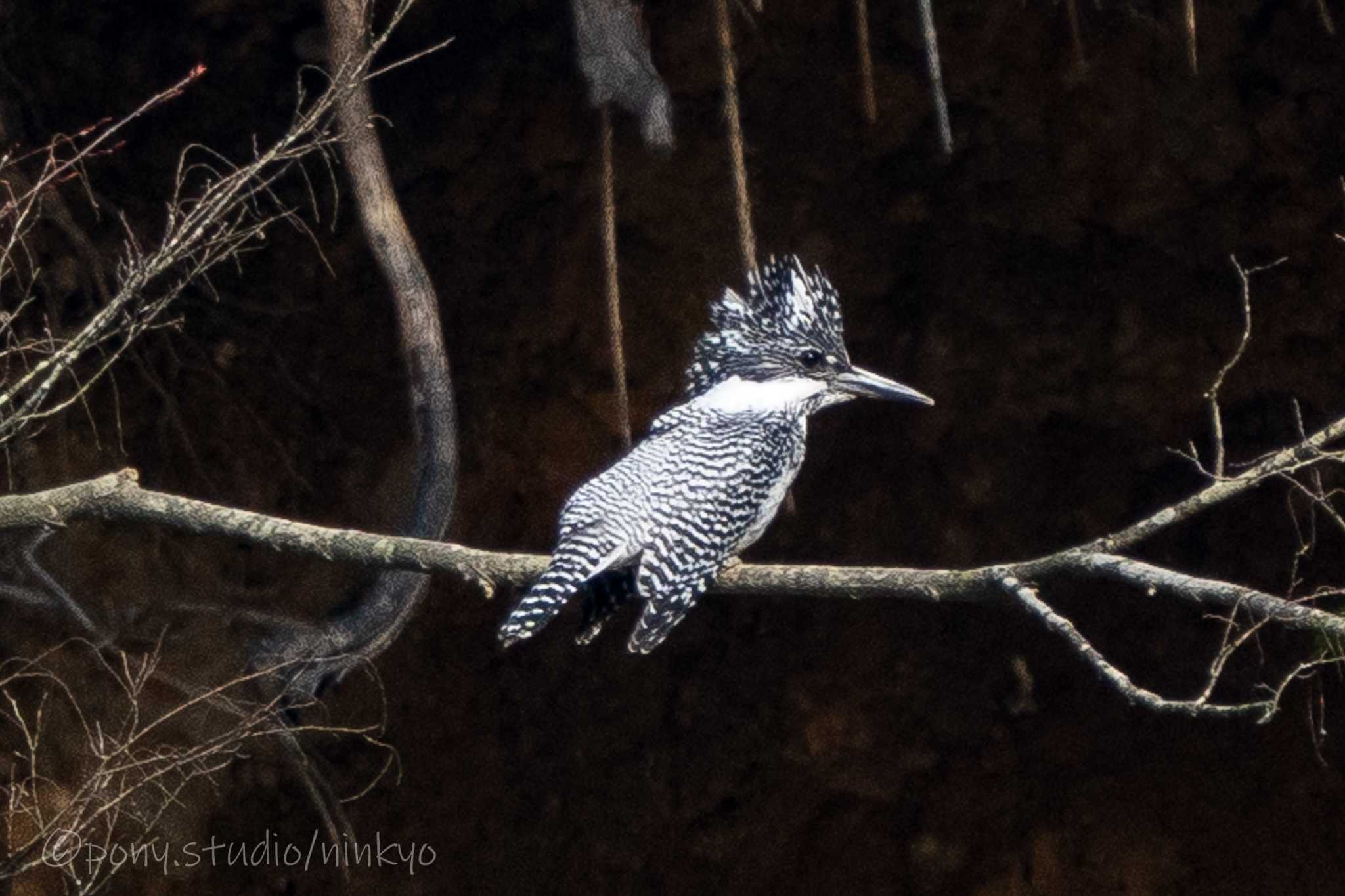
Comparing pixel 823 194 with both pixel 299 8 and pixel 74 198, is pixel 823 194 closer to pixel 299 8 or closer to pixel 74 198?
pixel 299 8

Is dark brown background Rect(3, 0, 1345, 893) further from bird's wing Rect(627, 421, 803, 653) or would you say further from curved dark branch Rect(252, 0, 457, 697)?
bird's wing Rect(627, 421, 803, 653)

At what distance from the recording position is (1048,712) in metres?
4.18

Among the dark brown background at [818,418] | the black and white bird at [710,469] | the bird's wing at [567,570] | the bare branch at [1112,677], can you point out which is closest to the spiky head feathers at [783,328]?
the black and white bird at [710,469]

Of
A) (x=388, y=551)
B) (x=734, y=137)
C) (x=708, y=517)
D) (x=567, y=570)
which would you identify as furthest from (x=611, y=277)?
(x=388, y=551)

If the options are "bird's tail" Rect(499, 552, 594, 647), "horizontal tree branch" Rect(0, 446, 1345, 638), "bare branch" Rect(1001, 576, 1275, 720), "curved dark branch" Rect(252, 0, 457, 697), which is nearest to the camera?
"bare branch" Rect(1001, 576, 1275, 720)

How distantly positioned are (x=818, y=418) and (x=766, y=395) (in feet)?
3.76

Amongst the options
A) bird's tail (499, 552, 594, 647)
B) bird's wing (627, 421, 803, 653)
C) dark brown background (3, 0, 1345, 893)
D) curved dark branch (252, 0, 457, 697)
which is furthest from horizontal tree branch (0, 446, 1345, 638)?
dark brown background (3, 0, 1345, 893)

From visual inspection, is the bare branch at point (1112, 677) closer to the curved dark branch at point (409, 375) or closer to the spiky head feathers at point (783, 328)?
the spiky head feathers at point (783, 328)

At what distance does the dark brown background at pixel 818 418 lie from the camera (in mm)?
3771

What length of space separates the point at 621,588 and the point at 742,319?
63 cm

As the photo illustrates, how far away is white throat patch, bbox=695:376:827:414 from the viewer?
2.95m

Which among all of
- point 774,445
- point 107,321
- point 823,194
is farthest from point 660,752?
point 107,321

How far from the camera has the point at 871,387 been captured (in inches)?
115

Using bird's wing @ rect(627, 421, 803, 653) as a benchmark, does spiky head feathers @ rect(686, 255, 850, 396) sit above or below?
above
